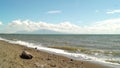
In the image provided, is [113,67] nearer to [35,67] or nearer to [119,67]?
[119,67]

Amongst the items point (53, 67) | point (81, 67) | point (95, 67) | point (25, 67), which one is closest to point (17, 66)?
point (25, 67)

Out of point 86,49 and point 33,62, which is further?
point 86,49

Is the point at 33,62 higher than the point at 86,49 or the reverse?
higher

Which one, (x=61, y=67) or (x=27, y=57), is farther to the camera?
(x=27, y=57)

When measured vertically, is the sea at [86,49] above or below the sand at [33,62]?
below

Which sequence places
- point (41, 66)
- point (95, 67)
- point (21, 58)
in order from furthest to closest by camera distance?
1. point (95, 67)
2. point (21, 58)
3. point (41, 66)

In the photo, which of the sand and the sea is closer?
the sand

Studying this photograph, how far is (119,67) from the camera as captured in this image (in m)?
17.1

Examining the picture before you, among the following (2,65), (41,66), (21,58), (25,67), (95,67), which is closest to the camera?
(2,65)

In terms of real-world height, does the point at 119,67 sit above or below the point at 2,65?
below

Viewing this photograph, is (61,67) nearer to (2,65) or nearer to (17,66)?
(17,66)

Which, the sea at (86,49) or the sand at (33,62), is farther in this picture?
the sea at (86,49)

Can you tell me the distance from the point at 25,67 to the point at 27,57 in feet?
10.5

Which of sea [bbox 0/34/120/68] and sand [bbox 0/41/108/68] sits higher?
sand [bbox 0/41/108/68]
